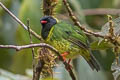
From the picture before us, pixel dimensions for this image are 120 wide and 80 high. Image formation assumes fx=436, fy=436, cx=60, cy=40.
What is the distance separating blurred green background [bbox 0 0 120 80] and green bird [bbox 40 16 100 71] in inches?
16.2

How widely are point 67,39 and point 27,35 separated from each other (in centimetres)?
93

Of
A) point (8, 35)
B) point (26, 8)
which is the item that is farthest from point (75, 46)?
point (8, 35)

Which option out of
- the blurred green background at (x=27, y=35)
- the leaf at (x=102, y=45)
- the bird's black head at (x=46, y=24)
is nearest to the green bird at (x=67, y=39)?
the bird's black head at (x=46, y=24)

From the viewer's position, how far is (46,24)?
295 centimetres

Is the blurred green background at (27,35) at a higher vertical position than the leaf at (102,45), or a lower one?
higher

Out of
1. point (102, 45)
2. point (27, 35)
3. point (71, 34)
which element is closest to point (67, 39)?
point (71, 34)

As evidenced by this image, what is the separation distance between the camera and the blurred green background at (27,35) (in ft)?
12.3

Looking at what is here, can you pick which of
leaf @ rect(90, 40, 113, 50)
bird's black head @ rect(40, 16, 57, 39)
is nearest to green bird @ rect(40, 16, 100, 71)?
bird's black head @ rect(40, 16, 57, 39)

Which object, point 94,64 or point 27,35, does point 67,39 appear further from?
point 27,35

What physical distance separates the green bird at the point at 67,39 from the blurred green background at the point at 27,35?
410 mm

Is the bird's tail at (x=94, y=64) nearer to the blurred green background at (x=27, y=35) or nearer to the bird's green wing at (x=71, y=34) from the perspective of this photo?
the bird's green wing at (x=71, y=34)

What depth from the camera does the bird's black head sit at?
8.82 feet

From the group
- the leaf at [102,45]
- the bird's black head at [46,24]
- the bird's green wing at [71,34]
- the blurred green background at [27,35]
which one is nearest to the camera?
the leaf at [102,45]

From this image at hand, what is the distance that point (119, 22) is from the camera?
229 centimetres
